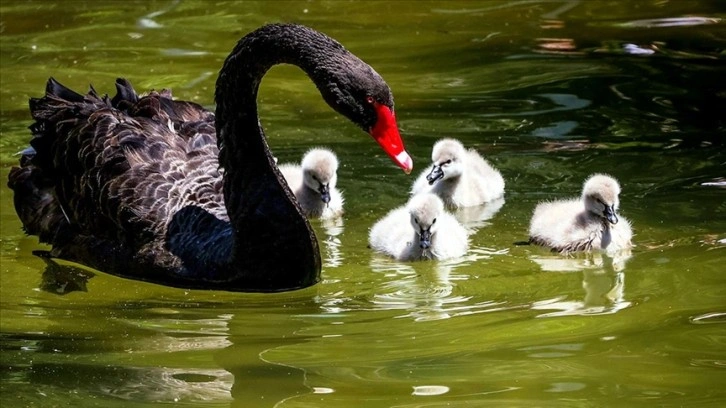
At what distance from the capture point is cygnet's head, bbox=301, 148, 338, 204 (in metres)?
6.99

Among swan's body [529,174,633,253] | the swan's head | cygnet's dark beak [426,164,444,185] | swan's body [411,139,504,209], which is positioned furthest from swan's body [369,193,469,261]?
the swan's head

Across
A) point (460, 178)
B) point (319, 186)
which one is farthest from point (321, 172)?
point (460, 178)

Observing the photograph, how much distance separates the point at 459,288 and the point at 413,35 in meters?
5.04

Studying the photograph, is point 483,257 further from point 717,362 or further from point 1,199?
point 1,199

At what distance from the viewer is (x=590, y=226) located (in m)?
6.29

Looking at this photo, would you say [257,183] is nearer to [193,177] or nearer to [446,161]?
[193,177]

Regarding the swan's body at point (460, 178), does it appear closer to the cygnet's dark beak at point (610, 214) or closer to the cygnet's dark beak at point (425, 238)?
the cygnet's dark beak at point (425, 238)

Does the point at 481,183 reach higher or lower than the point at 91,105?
lower

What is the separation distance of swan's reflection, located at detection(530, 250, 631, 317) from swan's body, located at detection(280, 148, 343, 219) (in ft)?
4.17

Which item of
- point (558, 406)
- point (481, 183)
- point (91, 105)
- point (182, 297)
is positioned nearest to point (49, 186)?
point (91, 105)

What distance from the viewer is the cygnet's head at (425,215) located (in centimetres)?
625

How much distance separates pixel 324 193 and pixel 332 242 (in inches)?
13.7

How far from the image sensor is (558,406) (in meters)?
4.20

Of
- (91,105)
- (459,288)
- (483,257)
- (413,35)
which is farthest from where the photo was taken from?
(413,35)
